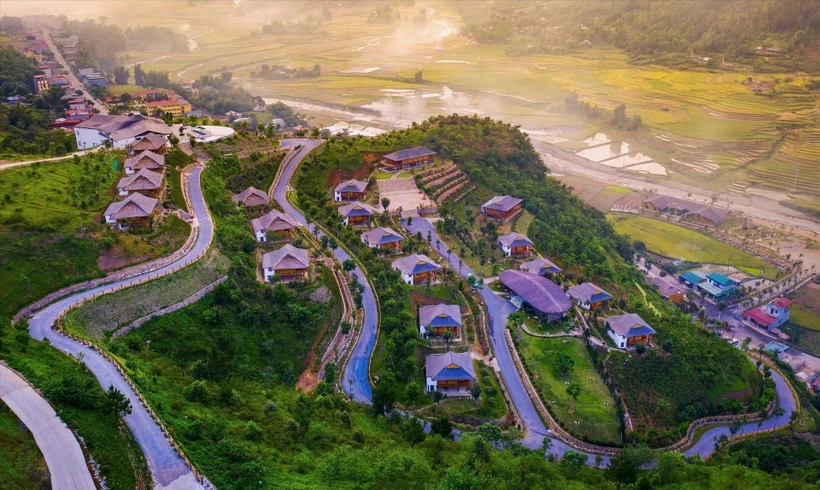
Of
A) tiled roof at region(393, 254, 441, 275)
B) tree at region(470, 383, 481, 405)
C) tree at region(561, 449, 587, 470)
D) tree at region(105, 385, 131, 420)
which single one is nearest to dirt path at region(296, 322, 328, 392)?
tree at region(470, 383, 481, 405)

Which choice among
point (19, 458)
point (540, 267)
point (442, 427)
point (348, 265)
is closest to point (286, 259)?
point (348, 265)

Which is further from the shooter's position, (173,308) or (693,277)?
(693,277)

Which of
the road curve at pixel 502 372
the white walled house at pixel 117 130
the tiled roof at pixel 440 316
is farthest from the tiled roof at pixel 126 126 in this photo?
the tiled roof at pixel 440 316

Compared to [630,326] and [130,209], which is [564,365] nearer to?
[630,326]

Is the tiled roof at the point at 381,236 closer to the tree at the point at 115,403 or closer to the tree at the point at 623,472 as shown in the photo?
the tree at the point at 623,472

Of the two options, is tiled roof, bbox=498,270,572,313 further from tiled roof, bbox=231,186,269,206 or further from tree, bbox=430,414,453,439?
tiled roof, bbox=231,186,269,206
